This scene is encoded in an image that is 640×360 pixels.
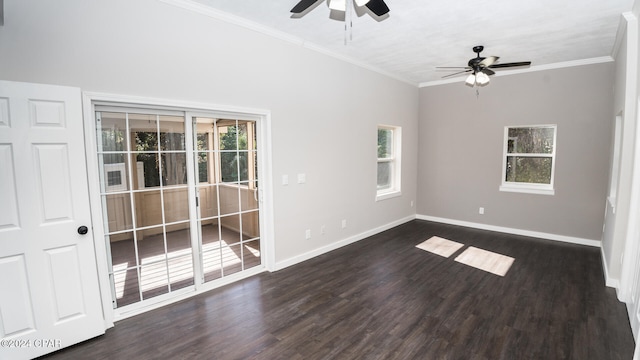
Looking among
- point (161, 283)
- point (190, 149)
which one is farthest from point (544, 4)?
point (161, 283)

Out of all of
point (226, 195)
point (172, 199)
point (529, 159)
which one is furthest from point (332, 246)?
point (529, 159)

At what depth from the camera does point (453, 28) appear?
339 cm

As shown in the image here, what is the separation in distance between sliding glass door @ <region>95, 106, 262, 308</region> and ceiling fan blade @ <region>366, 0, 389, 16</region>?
1.92 meters

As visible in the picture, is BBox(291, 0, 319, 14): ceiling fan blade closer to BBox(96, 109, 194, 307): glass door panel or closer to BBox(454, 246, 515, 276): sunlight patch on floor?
BBox(96, 109, 194, 307): glass door panel

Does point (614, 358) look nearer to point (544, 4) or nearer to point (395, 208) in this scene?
point (544, 4)

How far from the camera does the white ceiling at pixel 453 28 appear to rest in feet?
9.45

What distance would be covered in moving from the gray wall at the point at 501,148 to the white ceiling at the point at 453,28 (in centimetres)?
53

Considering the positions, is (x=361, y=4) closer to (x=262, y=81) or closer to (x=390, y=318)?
(x=262, y=81)

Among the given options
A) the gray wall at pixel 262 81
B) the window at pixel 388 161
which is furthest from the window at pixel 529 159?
the window at pixel 388 161

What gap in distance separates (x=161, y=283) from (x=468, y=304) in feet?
10.4

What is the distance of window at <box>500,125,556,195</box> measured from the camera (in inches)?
198

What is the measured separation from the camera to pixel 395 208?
232 inches

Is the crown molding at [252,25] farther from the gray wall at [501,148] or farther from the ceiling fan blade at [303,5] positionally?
the gray wall at [501,148]

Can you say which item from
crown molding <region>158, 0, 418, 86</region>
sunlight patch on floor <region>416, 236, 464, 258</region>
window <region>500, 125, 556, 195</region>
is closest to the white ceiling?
crown molding <region>158, 0, 418, 86</region>
